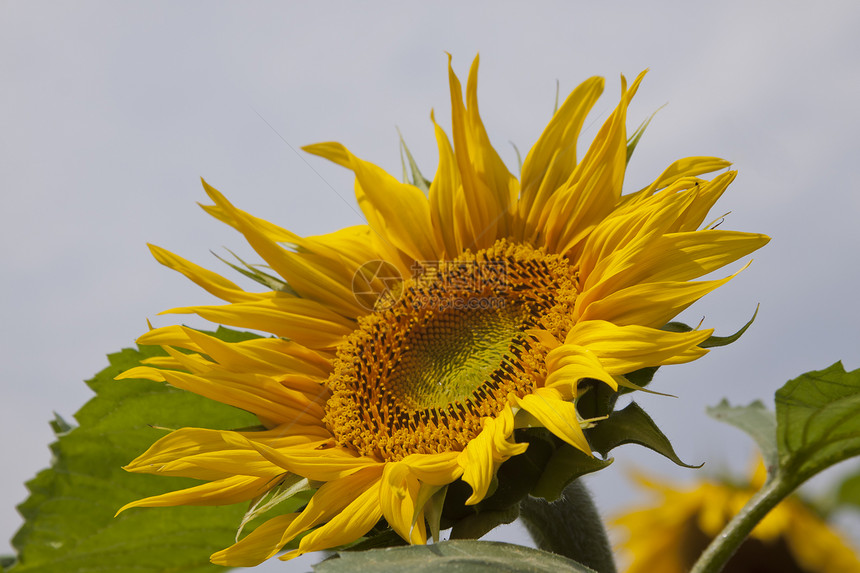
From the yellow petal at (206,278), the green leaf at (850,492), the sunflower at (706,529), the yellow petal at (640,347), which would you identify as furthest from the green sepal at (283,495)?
the green leaf at (850,492)

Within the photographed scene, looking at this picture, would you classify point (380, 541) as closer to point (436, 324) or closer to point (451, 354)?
point (451, 354)

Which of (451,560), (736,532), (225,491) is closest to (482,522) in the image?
(451,560)

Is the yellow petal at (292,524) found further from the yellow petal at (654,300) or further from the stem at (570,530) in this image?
the yellow petal at (654,300)

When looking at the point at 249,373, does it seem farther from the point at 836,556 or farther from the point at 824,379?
the point at 836,556

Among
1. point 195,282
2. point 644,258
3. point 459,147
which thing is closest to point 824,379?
point 644,258

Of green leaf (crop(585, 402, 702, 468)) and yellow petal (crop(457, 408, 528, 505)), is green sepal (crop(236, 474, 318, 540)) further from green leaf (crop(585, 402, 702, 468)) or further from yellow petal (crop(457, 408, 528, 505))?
green leaf (crop(585, 402, 702, 468))

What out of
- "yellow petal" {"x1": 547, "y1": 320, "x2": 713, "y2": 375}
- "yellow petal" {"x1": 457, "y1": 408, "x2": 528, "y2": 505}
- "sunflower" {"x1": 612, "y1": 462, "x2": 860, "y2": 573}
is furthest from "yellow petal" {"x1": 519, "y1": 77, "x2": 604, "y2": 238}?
"sunflower" {"x1": 612, "y1": 462, "x2": 860, "y2": 573}
